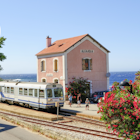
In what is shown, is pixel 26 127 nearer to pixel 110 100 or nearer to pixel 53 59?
pixel 110 100

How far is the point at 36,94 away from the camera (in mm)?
21297

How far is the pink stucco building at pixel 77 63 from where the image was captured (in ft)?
96.6

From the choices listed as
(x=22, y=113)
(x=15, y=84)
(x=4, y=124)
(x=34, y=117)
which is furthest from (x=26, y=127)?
(x=15, y=84)

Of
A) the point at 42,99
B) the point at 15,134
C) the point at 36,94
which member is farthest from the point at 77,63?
the point at 15,134

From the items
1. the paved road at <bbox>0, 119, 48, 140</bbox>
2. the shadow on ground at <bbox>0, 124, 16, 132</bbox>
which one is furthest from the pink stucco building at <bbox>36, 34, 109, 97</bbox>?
the paved road at <bbox>0, 119, 48, 140</bbox>

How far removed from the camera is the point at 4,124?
16.0 m

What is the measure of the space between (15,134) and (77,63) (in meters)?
18.4

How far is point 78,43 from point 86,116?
1312 centimetres

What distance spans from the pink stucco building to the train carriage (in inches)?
265

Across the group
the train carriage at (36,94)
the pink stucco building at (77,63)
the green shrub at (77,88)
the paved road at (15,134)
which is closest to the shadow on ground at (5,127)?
the paved road at (15,134)

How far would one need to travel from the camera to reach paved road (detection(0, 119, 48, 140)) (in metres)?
12.4

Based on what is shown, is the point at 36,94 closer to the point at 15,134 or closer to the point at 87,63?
the point at 15,134

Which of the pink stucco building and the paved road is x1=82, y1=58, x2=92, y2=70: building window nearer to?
the pink stucco building

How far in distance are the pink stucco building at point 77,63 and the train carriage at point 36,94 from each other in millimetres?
6727
